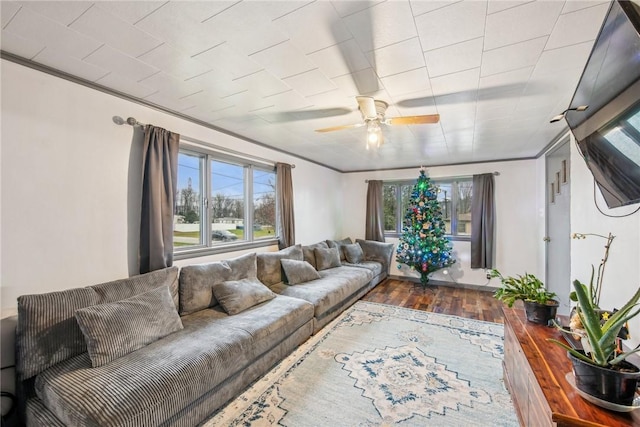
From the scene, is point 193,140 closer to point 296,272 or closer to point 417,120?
point 296,272

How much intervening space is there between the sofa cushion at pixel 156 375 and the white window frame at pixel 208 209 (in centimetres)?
93

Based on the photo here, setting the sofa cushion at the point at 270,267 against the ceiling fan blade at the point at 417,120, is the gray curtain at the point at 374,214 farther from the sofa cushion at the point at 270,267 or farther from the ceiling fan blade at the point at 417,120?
the ceiling fan blade at the point at 417,120

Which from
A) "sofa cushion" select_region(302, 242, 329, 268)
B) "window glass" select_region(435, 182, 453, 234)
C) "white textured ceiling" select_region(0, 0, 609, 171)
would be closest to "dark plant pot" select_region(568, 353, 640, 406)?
"white textured ceiling" select_region(0, 0, 609, 171)

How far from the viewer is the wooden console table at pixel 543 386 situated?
1020mm

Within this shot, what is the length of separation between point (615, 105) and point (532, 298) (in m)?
1.28

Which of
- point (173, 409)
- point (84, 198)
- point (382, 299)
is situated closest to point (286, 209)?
point (382, 299)

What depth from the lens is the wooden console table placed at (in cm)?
102

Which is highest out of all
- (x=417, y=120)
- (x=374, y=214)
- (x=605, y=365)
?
(x=417, y=120)

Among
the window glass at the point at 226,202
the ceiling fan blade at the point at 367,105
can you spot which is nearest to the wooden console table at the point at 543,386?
the ceiling fan blade at the point at 367,105

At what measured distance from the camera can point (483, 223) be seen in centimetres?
497

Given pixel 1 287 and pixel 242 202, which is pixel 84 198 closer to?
pixel 1 287

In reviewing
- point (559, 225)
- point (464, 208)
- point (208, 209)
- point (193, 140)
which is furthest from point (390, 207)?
point (193, 140)

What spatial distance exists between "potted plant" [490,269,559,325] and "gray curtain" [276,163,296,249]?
298cm

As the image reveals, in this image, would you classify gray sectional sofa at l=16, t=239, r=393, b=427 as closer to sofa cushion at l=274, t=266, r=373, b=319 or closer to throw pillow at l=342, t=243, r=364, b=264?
sofa cushion at l=274, t=266, r=373, b=319
